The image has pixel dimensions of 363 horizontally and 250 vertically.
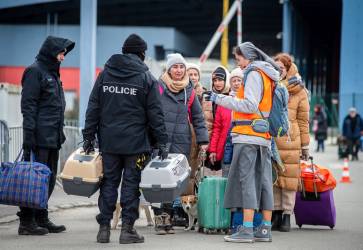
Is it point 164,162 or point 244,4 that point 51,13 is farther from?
point 164,162

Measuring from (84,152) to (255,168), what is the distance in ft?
5.53

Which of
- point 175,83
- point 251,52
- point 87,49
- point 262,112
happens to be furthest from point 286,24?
point 262,112

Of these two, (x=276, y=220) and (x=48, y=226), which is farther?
(x=276, y=220)

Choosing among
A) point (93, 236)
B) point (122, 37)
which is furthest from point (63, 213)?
point (122, 37)

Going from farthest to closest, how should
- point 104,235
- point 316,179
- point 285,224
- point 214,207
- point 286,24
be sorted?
point 286,24 < point 316,179 < point 285,224 < point 214,207 < point 104,235

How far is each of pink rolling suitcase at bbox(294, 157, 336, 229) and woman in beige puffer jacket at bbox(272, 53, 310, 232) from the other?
0.94 feet

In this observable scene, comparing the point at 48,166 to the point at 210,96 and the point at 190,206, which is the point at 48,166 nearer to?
the point at 190,206

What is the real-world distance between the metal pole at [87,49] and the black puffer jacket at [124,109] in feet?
46.1

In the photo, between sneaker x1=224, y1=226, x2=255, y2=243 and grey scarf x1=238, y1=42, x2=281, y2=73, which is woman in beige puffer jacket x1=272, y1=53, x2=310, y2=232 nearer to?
grey scarf x1=238, y1=42, x2=281, y2=73

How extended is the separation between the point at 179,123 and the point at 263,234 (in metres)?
1.50

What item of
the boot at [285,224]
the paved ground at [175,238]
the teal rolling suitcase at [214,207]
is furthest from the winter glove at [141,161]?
the boot at [285,224]

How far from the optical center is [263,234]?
9789 mm

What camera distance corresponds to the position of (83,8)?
2528 centimetres

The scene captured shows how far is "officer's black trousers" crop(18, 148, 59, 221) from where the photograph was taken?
9.94m
